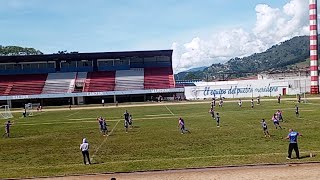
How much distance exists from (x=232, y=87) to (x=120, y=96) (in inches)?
1127

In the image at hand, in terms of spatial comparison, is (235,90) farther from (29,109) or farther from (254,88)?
(29,109)

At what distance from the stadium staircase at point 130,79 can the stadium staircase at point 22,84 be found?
20.3 meters

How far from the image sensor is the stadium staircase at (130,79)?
10281 cm

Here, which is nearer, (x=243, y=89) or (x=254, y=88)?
(x=254, y=88)

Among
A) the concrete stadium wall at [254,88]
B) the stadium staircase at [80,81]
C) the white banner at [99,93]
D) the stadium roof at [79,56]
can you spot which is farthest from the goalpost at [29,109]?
the concrete stadium wall at [254,88]

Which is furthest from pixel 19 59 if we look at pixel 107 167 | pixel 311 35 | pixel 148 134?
pixel 107 167

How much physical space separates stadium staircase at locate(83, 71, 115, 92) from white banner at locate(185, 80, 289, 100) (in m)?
22.9

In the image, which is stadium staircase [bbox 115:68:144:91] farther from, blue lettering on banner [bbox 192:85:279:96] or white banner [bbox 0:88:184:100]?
blue lettering on banner [bbox 192:85:279:96]

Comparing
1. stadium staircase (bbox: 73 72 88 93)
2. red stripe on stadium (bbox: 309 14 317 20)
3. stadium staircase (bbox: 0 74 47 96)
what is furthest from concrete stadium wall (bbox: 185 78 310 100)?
stadium staircase (bbox: 0 74 47 96)

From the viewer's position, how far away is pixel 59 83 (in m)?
106

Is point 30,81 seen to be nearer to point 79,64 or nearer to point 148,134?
point 79,64

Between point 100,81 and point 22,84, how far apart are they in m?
20.5

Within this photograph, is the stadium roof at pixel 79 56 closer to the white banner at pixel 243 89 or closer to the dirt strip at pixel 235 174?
the white banner at pixel 243 89

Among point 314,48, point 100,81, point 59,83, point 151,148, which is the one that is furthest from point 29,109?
point 314,48
